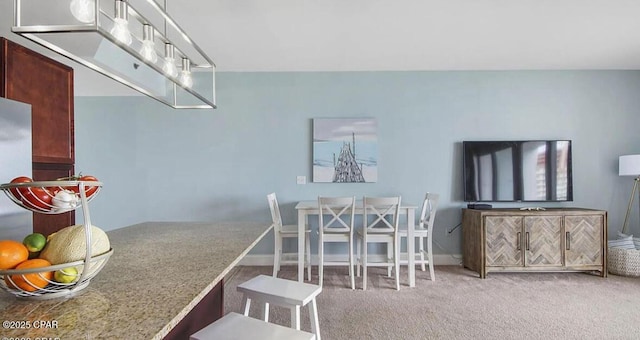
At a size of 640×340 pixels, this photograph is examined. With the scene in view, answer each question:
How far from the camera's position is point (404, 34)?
2879 mm

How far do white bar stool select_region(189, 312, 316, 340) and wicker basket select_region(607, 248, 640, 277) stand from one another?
3.95m

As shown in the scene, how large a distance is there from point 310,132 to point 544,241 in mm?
2877

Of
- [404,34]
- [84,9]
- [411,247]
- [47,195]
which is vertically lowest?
[411,247]

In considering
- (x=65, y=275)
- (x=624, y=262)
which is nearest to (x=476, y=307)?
(x=624, y=262)

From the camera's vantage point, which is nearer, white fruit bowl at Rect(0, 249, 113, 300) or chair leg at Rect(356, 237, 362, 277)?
white fruit bowl at Rect(0, 249, 113, 300)

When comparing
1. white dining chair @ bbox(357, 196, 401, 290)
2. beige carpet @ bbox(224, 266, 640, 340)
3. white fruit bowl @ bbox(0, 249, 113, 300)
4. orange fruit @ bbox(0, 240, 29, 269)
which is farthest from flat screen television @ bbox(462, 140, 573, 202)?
orange fruit @ bbox(0, 240, 29, 269)

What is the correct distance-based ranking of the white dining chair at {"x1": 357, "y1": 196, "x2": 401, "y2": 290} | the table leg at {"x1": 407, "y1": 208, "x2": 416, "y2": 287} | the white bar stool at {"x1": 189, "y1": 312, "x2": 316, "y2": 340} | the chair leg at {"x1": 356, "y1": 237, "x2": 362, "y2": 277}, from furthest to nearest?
the chair leg at {"x1": 356, "y1": 237, "x2": 362, "y2": 277} < the table leg at {"x1": 407, "y1": 208, "x2": 416, "y2": 287} < the white dining chair at {"x1": 357, "y1": 196, "x2": 401, "y2": 290} < the white bar stool at {"x1": 189, "y1": 312, "x2": 316, "y2": 340}

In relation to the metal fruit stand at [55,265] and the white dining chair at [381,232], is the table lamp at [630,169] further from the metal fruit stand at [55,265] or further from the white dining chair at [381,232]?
the metal fruit stand at [55,265]

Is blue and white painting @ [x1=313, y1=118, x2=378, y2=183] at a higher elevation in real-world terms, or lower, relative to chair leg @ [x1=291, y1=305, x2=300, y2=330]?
higher

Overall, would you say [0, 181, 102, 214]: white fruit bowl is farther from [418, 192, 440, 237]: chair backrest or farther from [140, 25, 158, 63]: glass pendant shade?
[418, 192, 440, 237]: chair backrest

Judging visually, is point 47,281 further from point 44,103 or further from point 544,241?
point 544,241

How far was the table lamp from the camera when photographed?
334 cm

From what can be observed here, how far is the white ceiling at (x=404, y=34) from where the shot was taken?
7.98 ft

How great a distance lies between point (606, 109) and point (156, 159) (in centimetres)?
566
